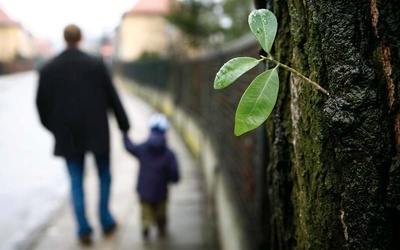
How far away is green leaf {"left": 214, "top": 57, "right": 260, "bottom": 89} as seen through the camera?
2.48ft

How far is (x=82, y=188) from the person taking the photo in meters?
3.92

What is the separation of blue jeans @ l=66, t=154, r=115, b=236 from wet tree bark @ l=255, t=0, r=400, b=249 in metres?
3.22

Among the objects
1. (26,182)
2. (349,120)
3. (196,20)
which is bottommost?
(26,182)

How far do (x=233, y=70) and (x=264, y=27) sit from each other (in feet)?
0.35

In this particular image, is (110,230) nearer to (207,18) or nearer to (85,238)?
(85,238)

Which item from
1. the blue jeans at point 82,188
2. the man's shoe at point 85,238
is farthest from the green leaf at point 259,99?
the man's shoe at point 85,238

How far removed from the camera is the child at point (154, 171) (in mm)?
3982

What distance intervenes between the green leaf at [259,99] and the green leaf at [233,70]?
3 cm

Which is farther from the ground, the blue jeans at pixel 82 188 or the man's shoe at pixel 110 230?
the blue jeans at pixel 82 188

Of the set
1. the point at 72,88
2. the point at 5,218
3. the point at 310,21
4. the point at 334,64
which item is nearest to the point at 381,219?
the point at 334,64

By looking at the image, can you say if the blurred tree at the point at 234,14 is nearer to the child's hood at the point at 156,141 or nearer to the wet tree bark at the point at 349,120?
the child's hood at the point at 156,141

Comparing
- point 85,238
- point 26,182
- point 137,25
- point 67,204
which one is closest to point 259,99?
point 85,238

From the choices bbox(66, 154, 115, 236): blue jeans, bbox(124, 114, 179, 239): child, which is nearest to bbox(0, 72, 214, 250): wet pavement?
bbox(66, 154, 115, 236): blue jeans

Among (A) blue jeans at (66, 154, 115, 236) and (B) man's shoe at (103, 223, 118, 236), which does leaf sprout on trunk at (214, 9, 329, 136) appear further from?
(B) man's shoe at (103, 223, 118, 236)
